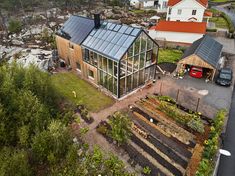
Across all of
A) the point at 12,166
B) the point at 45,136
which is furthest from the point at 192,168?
the point at 12,166

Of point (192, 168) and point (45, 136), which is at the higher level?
point (45, 136)

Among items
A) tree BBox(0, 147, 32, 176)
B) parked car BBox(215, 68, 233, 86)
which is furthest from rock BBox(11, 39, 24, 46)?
parked car BBox(215, 68, 233, 86)

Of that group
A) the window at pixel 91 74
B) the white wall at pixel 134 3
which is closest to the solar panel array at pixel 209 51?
the window at pixel 91 74

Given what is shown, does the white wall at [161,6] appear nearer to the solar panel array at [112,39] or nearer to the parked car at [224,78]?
the parked car at [224,78]

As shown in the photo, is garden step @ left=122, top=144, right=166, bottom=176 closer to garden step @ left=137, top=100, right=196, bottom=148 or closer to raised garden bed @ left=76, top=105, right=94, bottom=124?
garden step @ left=137, top=100, right=196, bottom=148

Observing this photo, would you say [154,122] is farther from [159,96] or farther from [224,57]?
[224,57]

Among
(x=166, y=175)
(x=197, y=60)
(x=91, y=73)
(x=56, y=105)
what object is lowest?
(x=166, y=175)

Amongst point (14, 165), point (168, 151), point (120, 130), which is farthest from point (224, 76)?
point (14, 165)
